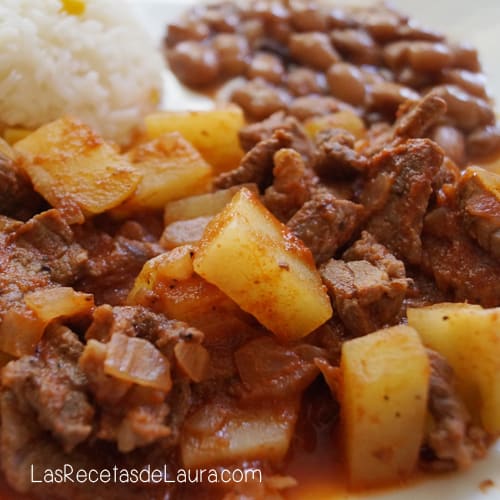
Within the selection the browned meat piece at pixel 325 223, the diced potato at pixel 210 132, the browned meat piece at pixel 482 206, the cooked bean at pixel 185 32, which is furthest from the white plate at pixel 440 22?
the browned meat piece at pixel 482 206

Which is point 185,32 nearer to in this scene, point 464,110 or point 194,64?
point 194,64

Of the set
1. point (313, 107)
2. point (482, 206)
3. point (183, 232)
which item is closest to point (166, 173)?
point (183, 232)

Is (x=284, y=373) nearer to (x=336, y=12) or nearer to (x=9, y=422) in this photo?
(x=9, y=422)

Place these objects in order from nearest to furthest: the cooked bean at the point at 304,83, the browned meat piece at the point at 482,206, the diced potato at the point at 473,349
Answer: the diced potato at the point at 473,349 < the browned meat piece at the point at 482,206 < the cooked bean at the point at 304,83

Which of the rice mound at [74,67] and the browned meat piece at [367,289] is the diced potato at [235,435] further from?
the rice mound at [74,67]

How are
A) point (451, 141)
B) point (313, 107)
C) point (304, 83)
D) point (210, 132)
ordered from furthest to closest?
point (304, 83), point (313, 107), point (451, 141), point (210, 132)

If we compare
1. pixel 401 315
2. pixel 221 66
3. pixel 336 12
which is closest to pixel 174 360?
pixel 401 315
